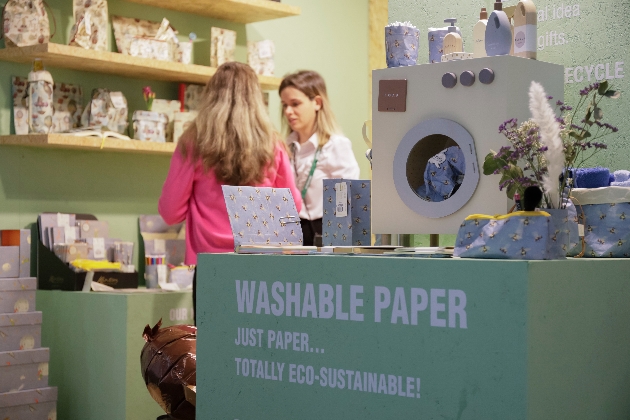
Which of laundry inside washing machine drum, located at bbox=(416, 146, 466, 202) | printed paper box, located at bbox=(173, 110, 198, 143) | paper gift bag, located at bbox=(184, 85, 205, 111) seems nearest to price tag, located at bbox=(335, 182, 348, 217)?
laundry inside washing machine drum, located at bbox=(416, 146, 466, 202)

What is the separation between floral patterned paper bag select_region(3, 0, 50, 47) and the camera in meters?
3.96

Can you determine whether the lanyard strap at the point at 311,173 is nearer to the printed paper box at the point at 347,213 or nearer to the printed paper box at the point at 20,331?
the printed paper box at the point at 20,331

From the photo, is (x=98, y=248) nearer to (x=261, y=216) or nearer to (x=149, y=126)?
(x=149, y=126)

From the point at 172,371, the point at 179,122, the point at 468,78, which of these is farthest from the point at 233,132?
the point at 468,78

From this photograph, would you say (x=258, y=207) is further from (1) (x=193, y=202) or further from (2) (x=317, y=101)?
(2) (x=317, y=101)

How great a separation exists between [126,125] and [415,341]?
9.12 ft

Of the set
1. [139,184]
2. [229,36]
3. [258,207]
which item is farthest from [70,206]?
[258,207]

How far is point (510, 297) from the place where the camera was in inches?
70.6

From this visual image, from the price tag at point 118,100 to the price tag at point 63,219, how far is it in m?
0.61

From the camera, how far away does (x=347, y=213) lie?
2.73 meters

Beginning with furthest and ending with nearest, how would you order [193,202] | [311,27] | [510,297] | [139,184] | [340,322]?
[311,27]
[139,184]
[193,202]
[340,322]
[510,297]

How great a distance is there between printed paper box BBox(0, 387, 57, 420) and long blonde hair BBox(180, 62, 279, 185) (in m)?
1.27

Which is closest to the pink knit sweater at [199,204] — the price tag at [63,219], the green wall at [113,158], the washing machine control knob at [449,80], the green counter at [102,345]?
the green counter at [102,345]

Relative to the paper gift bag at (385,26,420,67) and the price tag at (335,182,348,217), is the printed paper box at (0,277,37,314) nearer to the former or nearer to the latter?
the price tag at (335,182,348,217)
